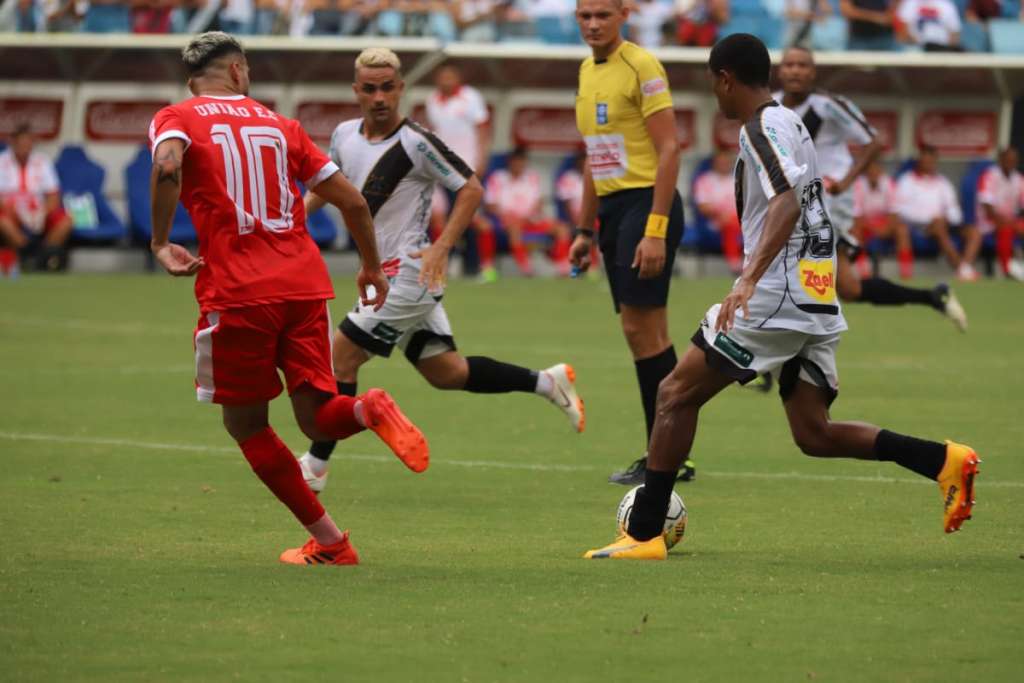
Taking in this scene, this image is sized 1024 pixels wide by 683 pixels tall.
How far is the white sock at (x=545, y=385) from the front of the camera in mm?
10047

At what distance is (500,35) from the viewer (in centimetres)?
2828

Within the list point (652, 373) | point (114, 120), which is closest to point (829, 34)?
point (114, 120)

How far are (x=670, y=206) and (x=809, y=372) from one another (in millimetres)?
2226

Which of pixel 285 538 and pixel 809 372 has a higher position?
pixel 809 372

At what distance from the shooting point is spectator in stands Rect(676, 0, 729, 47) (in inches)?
1108

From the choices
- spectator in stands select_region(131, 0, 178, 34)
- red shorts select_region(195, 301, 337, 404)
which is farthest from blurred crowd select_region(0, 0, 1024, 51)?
red shorts select_region(195, 301, 337, 404)

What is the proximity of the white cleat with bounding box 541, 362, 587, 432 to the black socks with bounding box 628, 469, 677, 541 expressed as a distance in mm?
3109

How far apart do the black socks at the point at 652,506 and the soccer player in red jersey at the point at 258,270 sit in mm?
1017

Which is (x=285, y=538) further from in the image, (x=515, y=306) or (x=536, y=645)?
(x=515, y=306)

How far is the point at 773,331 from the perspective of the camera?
6.84 metres

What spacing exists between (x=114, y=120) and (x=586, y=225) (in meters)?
20.7

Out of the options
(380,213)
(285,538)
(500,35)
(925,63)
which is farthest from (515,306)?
(285,538)

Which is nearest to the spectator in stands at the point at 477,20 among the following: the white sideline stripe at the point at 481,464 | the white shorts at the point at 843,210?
the white shorts at the point at 843,210

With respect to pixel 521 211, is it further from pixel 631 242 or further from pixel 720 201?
pixel 631 242
